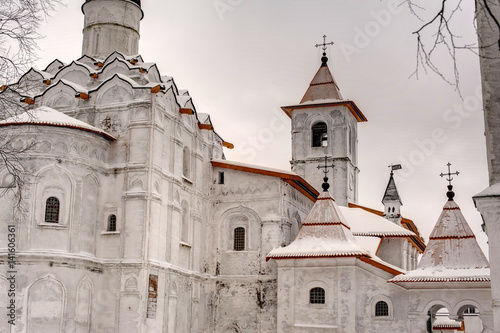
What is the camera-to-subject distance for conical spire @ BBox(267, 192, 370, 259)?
24609 mm

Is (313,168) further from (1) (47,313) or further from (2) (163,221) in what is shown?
(1) (47,313)

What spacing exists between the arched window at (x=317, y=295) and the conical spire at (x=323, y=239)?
1331 mm

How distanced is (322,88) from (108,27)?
1552 centimetres

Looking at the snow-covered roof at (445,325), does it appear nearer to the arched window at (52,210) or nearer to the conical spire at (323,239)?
the conical spire at (323,239)

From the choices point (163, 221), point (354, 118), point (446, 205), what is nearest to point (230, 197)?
point (163, 221)

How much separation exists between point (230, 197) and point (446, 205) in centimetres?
850

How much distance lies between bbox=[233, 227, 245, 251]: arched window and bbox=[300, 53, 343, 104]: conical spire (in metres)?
13.6

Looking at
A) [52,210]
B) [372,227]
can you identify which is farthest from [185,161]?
[372,227]

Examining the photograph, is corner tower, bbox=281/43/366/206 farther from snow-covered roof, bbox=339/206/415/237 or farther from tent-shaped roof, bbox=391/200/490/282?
tent-shaped roof, bbox=391/200/490/282

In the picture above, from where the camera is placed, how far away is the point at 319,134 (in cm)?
3872

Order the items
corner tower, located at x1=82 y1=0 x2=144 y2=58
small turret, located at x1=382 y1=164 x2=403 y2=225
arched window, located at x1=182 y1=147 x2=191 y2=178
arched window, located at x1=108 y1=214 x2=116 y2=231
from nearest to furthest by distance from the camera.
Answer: arched window, located at x1=108 y1=214 x2=116 y2=231, arched window, located at x1=182 y1=147 x2=191 y2=178, corner tower, located at x1=82 y1=0 x2=144 y2=58, small turret, located at x1=382 y1=164 x2=403 y2=225

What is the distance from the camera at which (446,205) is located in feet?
84.8

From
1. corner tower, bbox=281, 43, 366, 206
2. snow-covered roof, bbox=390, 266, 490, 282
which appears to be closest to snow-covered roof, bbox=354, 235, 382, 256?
snow-covered roof, bbox=390, 266, 490, 282

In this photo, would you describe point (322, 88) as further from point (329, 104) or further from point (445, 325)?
point (445, 325)
